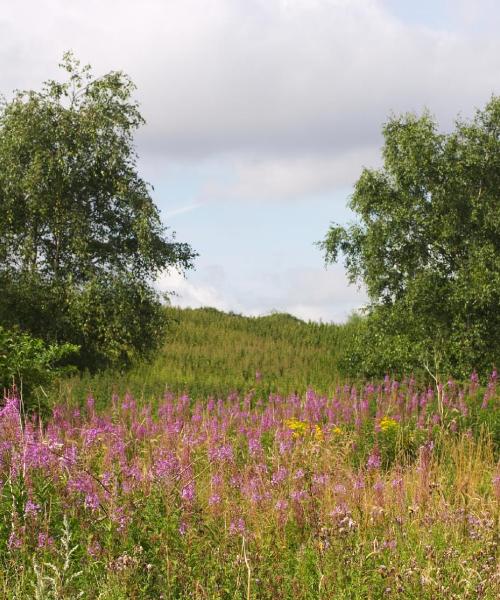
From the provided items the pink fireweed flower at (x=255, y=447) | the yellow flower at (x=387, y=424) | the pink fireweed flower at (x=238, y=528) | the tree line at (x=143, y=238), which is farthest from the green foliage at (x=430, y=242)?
the pink fireweed flower at (x=238, y=528)

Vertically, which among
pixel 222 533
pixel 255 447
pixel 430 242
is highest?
pixel 430 242

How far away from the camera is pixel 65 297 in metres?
22.5

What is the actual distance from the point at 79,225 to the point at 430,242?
1024cm

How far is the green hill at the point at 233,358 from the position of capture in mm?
17562

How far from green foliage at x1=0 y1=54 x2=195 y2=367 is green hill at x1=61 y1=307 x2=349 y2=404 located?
6.30ft

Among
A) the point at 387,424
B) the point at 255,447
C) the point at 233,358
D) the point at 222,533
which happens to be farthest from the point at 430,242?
the point at 222,533

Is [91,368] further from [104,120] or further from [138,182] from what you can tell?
[104,120]

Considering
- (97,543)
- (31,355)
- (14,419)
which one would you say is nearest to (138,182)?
(31,355)

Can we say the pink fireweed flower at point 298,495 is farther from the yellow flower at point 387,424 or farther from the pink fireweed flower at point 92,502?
the yellow flower at point 387,424

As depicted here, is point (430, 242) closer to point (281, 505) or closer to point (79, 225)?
point (79, 225)

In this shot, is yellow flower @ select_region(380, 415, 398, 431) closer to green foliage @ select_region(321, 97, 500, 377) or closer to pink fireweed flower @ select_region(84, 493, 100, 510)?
pink fireweed flower @ select_region(84, 493, 100, 510)

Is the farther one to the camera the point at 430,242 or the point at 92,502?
the point at 430,242

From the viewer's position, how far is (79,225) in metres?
22.7

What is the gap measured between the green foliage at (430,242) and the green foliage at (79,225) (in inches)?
232
